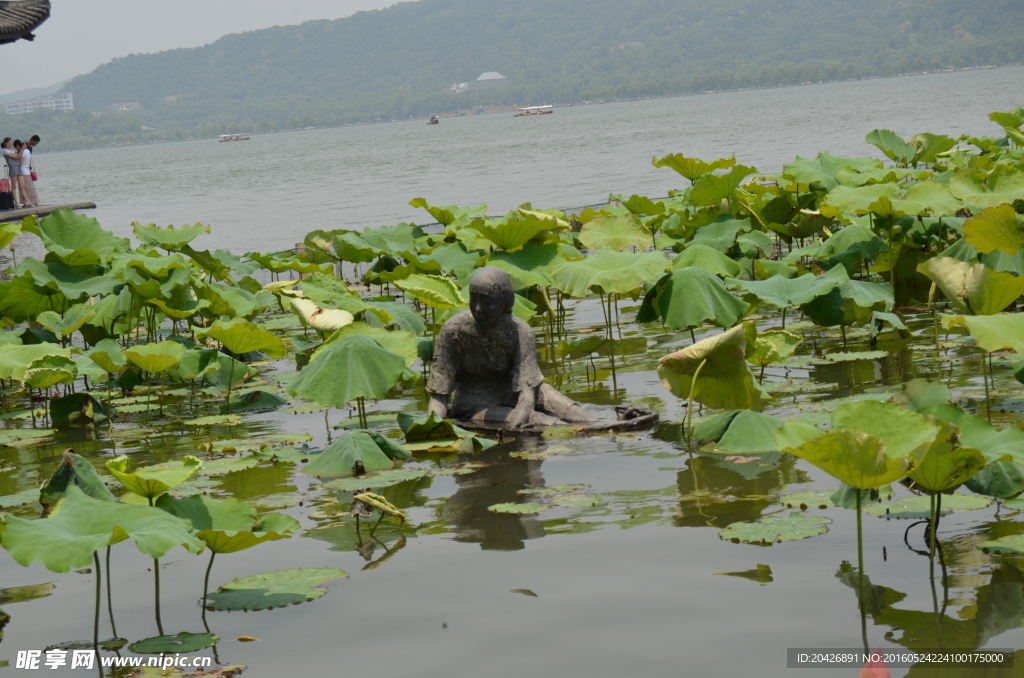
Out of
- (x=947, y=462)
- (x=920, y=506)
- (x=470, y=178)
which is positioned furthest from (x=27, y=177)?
(x=947, y=462)

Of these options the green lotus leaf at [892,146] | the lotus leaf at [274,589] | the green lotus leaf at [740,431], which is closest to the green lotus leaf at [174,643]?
the lotus leaf at [274,589]

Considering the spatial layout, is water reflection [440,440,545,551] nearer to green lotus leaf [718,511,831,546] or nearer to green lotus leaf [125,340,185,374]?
green lotus leaf [718,511,831,546]

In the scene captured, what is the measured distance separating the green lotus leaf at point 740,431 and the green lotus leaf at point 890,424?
135 centimetres

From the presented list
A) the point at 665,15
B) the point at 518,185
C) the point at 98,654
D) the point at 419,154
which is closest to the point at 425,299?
the point at 98,654

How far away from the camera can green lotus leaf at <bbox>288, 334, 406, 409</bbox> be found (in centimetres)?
477

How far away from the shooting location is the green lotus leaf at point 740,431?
429cm

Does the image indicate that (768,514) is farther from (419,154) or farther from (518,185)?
(419,154)

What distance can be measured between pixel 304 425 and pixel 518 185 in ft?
68.3

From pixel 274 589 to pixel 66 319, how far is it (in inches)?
170

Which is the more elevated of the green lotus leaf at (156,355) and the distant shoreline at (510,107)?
the distant shoreline at (510,107)

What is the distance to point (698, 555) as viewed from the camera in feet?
11.6

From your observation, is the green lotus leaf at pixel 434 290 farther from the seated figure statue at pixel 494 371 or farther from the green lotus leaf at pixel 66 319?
the green lotus leaf at pixel 66 319

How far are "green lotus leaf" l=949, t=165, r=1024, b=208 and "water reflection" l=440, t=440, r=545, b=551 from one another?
3489mm

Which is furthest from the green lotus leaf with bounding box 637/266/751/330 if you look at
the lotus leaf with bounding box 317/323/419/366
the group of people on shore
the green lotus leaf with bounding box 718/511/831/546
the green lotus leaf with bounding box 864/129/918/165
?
the group of people on shore
